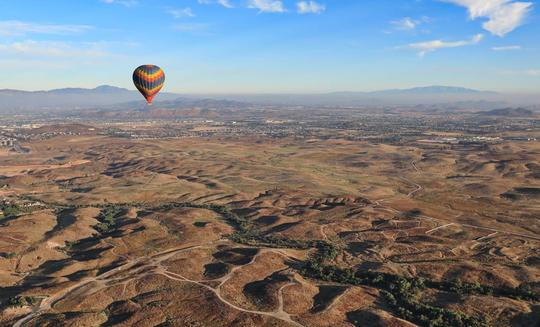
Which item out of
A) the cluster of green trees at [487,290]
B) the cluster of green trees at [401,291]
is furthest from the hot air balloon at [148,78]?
the cluster of green trees at [487,290]

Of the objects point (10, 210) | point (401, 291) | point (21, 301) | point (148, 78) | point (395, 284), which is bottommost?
point (10, 210)

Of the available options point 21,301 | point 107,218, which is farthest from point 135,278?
point 107,218

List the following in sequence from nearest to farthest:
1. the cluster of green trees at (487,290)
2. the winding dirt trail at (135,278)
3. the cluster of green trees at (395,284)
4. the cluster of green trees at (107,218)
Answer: the cluster of green trees at (395,284)
the winding dirt trail at (135,278)
the cluster of green trees at (487,290)
the cluster of green trees at (107,218)

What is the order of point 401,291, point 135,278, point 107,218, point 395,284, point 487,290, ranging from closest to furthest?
1. point 401,291
2. point 487,290
3. point 395,284
4. point 135,278
5. point 107,218

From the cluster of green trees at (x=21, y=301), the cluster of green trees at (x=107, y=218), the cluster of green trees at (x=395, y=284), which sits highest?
the cluster of green trees at (x=21, y=301)

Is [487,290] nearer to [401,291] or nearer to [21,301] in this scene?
[401,291]

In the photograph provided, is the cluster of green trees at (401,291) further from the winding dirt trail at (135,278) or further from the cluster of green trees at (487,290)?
the winding dirt trail at (135,278)

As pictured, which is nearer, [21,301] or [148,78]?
[21,301]

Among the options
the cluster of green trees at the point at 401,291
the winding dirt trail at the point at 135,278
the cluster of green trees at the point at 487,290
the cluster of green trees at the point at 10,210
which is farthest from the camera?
the cluster of green trees at the point at 10,210

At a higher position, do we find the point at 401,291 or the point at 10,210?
the point at 401,291
